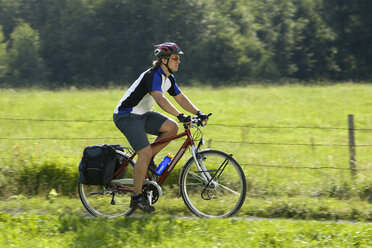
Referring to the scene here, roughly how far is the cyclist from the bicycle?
13cm

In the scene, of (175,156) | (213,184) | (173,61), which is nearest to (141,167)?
(175,156)

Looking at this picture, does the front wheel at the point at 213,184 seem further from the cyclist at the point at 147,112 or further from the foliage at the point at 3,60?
the foliage at the point at 3,60

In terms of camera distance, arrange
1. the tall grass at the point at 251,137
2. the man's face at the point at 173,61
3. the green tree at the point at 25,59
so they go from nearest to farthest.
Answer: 1. the man's face at the point at 173,61
2. the tall grass at the point at 251,137
3. the green tree at the point at 25,59

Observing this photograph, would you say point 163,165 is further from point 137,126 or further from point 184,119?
point 184,119

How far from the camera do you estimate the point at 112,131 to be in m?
15.3

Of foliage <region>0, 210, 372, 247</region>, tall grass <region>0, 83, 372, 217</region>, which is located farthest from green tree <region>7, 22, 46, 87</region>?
foliage <region>0, 210, 372, 247</region>

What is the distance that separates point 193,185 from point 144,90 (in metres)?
1.28

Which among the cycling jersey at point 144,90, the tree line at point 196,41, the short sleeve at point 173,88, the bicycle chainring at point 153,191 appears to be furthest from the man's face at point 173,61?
the tree line at point 196,41

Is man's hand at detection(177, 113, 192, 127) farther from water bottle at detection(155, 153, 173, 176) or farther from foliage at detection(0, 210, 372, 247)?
foliage at detection(0, 210, 372, 247)

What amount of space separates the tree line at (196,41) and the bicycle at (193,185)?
37.0 meters

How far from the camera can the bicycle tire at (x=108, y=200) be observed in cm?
694

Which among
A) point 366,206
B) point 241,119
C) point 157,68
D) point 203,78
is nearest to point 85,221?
point 157,68

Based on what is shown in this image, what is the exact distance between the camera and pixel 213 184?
22.1 feet

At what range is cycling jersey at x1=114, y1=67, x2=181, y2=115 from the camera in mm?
6355
